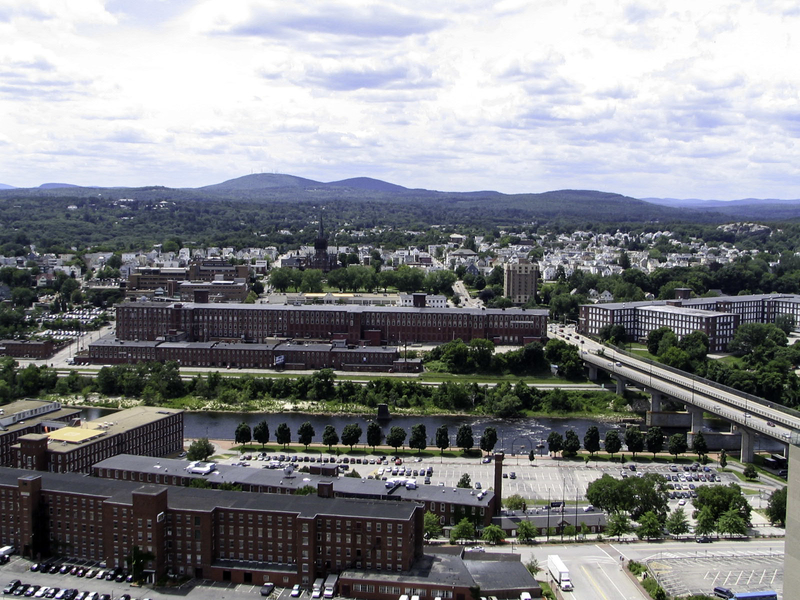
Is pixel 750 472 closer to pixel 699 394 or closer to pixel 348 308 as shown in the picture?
pixel 699 394

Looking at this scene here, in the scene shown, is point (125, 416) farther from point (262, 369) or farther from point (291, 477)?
point (262, 369)

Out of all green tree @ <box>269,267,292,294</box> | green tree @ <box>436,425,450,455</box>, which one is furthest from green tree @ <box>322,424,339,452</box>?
green tree @ <box>269,267,292,294</box>

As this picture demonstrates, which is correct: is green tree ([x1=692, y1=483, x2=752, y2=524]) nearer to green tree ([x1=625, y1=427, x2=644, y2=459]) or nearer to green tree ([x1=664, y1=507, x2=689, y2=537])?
green tree ([x1=664, y1=507, x2=689, y2=537])

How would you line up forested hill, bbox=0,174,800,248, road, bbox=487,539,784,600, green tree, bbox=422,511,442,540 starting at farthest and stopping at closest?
forested hill, bbox=0,174,800,248 < green tree, bbox=422,511,442,540 < road, bbox=487,539,784,600

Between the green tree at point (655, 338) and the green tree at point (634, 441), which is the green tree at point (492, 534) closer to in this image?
the green tree at point (634, 441)

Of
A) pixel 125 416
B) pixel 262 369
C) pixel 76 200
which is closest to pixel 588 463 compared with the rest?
pixel 125 416

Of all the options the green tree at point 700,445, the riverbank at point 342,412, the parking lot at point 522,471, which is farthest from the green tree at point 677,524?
the riverbank at point 342,412
